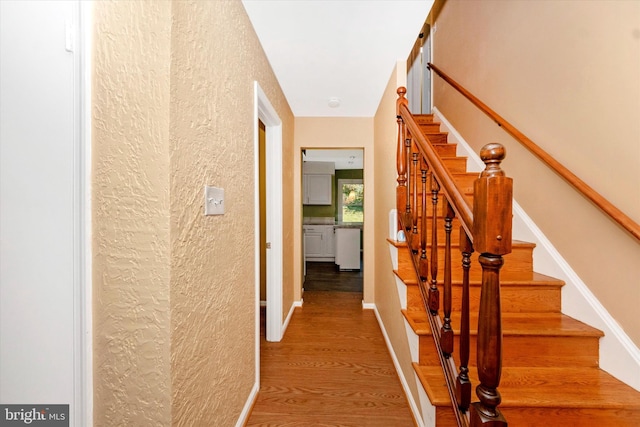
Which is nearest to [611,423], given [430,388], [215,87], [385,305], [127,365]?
[430,388]

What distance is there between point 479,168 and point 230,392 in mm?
2600

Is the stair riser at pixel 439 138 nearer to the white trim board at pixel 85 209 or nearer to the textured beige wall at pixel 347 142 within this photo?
the textured beige wall at pixel 347 142

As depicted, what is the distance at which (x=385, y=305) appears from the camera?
2.46 meters

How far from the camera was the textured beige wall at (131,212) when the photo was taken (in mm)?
860

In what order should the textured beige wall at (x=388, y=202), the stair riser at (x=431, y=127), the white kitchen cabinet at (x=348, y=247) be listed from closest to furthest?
the textured beige wall at (x=388, y=202) → the stair riser at (x=431, y=127) → the white kitchen cabinet at (x=348, y=247)

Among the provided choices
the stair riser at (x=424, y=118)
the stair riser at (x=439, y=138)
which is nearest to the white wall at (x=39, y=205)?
the stair riser at (x=439, y=138)

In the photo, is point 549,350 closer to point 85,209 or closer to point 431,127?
point 85,209

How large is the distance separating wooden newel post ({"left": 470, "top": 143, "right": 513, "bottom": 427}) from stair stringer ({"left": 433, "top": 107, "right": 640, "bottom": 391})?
94 cm

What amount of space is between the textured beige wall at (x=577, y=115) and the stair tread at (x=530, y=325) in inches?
6.8

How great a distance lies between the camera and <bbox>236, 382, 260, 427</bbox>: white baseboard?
1472mm

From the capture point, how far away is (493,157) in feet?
2.43

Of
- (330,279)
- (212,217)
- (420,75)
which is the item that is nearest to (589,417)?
(212,217)

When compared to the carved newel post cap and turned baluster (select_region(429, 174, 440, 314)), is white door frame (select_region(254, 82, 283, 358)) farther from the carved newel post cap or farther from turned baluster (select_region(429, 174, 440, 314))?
the carved newel post cap

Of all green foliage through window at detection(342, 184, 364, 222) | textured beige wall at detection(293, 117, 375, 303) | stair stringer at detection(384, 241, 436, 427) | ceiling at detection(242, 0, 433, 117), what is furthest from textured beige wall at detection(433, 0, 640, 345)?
green foliage through window at detection(342, 184, 364, 222)
